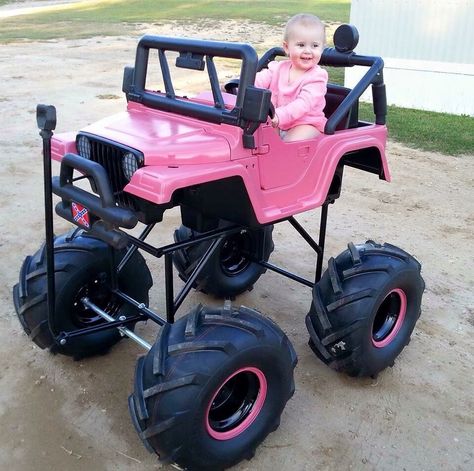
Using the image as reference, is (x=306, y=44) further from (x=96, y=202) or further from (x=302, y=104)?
(x=96, y=202)

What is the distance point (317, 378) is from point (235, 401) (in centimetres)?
70

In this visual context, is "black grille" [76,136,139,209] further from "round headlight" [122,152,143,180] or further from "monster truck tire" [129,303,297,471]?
"monster truck tire" [129,303,297,471]

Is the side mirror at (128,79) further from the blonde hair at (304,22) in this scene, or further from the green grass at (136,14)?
the green grass at (136,14)

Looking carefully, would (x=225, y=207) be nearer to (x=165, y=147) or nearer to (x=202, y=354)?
(x=165, y=147)

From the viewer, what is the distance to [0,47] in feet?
48.9

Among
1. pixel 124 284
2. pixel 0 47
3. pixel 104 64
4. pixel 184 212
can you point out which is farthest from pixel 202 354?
pixel 0 47

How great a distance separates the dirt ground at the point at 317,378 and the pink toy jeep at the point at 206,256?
0.54ft

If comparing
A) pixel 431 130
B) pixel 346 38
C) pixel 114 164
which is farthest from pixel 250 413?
pixel 431 130

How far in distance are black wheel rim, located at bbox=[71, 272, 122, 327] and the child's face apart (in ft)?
4.76

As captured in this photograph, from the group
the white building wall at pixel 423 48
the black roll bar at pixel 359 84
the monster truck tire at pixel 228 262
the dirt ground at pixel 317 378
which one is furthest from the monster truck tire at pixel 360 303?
the white building wall at pixel 423 48

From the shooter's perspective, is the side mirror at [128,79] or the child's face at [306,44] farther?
the side mirror at [128,79]

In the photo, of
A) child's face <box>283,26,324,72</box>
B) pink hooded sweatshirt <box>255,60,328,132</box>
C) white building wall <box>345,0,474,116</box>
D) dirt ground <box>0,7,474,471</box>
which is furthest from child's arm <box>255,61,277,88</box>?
white building wall <box>345,0,474,116</box>

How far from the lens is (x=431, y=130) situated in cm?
798

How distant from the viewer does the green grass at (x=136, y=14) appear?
740 inches
